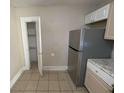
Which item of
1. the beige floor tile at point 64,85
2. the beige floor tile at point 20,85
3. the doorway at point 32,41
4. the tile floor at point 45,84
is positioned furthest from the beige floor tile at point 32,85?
the doorway at point 32,41

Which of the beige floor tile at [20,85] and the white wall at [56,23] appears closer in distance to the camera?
the beige floor tile at [20,85]

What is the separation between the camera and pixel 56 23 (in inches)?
175

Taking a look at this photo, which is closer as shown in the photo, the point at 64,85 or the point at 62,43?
the point at 64,85

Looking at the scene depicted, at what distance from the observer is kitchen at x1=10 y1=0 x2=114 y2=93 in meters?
3.00

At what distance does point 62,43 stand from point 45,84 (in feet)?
5.55

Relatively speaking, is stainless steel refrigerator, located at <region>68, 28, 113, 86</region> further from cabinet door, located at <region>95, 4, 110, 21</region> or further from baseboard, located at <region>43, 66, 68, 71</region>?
baseboard, located at <region>43, 66, 68, 71</region>

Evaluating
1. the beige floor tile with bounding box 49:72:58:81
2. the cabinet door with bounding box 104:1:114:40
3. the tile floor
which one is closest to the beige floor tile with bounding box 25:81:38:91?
the tile floor

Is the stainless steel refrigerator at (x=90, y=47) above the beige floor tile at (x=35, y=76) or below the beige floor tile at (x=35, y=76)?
above

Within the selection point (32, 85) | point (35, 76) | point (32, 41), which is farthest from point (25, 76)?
point (32, 41)

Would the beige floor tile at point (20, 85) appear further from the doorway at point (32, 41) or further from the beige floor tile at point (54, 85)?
the doorway at point (32, 41)

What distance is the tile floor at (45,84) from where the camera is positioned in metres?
3.09

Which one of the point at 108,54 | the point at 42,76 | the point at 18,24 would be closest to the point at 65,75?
the point at 42,76

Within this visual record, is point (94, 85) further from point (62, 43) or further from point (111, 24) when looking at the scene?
point (62, 43)

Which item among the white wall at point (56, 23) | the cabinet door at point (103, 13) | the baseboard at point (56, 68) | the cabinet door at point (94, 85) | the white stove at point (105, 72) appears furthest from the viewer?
the baseboard at point (56, 68)
